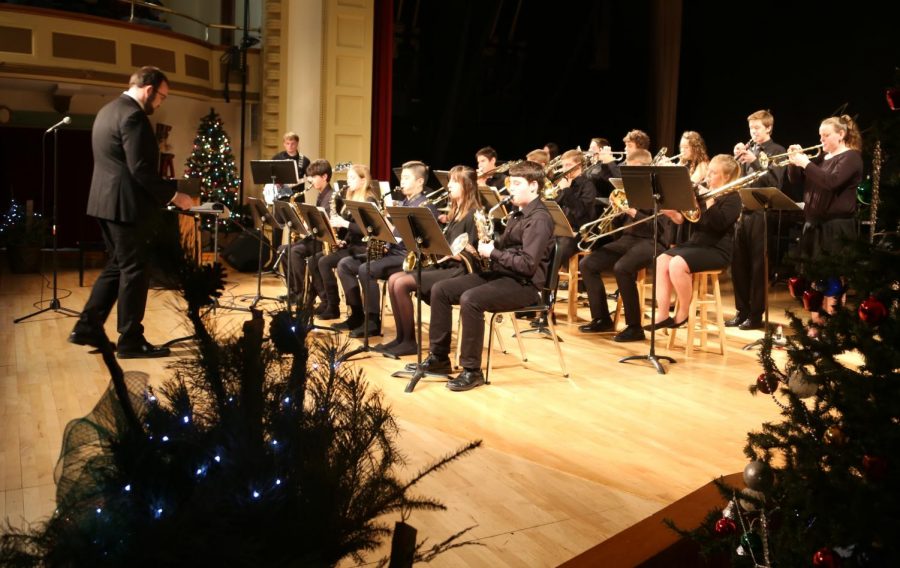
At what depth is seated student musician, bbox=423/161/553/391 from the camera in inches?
199

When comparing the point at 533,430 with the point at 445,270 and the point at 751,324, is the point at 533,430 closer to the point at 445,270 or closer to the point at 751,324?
the point at 445,270

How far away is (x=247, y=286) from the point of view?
8.88m

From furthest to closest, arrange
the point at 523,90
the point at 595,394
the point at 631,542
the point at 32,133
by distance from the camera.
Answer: the point at 523,90, the point at 32,133, the point at 595,394, the point at 631,542

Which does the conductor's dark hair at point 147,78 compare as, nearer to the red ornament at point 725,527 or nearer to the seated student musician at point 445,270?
the seated student musician at point 445,270

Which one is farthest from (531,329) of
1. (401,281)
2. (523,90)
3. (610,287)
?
(523,90)

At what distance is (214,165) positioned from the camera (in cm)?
1150

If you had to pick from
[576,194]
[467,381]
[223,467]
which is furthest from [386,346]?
[223,467]

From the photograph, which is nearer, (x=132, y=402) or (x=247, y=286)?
(x=132, y=402)

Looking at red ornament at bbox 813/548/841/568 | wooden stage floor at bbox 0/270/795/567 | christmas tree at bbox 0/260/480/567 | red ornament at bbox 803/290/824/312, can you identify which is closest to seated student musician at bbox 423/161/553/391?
wooden stage floor at bbox 0/270/795/567

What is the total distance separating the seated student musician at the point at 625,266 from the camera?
6.47m

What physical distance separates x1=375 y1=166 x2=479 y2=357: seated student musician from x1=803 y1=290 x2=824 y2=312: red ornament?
3393 mm

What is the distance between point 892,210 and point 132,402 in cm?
137

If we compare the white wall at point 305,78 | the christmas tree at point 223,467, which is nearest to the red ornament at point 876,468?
the christmas tree at point 223,467

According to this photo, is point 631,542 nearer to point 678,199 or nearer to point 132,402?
point 132,402
